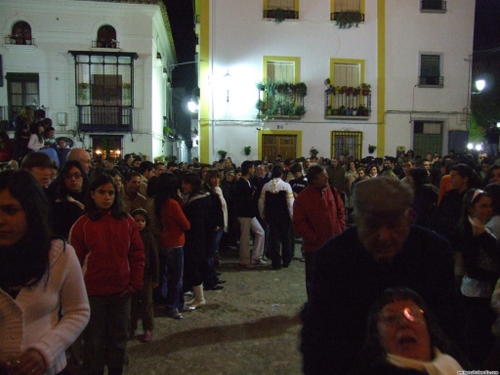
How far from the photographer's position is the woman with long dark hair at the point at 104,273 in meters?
3.80

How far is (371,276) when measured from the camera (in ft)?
6.45

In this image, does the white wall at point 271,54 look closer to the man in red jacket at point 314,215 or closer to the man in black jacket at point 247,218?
the man in black jacket at point 247,218

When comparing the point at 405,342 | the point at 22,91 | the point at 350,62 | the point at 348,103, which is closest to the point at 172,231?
the point at 405,342

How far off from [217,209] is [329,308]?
5.52 m

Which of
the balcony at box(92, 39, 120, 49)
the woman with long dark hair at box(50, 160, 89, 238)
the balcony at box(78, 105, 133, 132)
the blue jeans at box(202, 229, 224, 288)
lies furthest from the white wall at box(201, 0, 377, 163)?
the woman with long dark hair at box(50, 160, 89, 238)

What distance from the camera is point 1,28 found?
20812 mm

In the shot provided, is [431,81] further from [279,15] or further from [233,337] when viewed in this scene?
[233,337]

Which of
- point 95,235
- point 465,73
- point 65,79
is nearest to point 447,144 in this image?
point 465,73

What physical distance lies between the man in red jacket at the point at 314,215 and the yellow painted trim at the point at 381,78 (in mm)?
15059

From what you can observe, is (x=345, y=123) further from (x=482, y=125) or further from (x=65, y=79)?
(x=65, y=79)

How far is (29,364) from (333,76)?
758 inches

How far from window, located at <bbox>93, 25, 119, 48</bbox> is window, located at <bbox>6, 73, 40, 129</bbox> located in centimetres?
339

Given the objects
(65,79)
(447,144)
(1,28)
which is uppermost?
(1,28)

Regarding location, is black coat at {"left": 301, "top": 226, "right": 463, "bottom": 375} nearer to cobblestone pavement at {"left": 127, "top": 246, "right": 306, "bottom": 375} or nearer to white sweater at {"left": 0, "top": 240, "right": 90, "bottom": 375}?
white sweater at {"left": 0, "top": 240, "right": 90, "bottom": 375}
